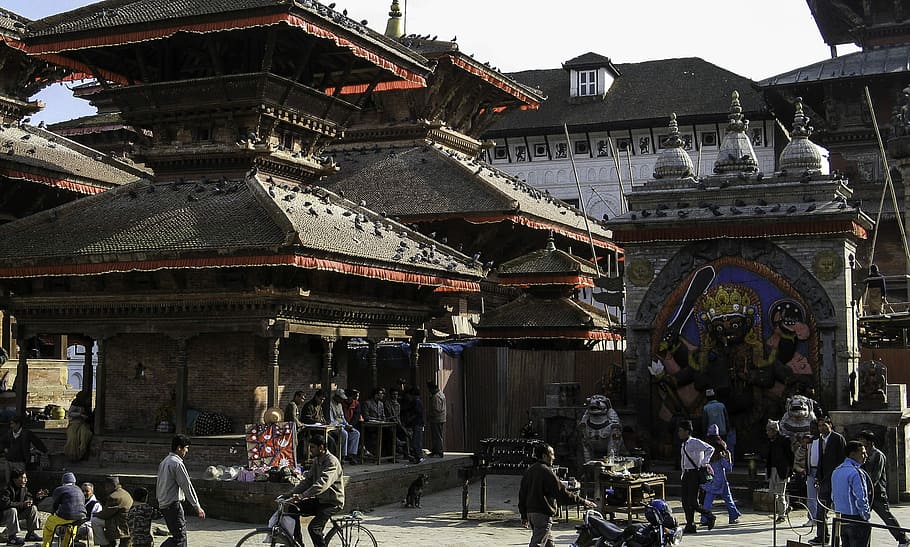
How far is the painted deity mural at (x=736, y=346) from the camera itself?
69.1ft

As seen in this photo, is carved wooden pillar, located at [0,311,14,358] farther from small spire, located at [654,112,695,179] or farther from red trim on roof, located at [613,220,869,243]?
small spire, located at [654,112,695,179]

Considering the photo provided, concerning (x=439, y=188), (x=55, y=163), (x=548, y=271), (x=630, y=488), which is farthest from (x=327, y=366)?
(x=439, y=188)

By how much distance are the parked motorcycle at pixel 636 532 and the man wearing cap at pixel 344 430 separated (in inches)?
326

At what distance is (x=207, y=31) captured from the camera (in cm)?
2202

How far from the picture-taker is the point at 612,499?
1708 cm

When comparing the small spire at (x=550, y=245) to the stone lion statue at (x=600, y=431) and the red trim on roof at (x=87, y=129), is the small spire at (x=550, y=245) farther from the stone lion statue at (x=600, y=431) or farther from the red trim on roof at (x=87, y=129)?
the red trim on roof at (x=87, y=129)

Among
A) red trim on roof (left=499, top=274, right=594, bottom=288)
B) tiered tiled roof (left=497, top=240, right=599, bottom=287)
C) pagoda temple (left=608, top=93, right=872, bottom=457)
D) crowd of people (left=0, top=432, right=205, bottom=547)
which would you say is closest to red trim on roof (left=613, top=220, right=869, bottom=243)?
pagoda temple (left=608, top=93, right=872, bottom=457)

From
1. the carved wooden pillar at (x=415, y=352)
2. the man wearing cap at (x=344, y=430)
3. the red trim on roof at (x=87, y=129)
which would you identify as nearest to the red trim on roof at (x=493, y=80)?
the carved wooden pillar at (x=415, y=352)

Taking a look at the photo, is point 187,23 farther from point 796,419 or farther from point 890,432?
point 890,432

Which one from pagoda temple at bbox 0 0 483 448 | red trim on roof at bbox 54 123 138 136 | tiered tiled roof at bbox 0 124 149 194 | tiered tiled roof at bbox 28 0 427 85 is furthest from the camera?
red trim on roof at bbox 54 123 138 136

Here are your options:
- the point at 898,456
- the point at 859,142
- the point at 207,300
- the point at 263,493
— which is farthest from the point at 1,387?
the point at 859,142

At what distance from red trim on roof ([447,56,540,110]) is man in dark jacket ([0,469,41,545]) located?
19.3m

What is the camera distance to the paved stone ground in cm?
1617

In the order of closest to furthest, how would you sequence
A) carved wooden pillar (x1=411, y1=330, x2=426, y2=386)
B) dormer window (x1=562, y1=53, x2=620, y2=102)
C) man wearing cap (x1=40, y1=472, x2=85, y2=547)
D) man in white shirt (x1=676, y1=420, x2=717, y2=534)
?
man wearing cap (x1=40, y1=472, x2=85, y2=547), man in white shirt (x1=676, y1=420, x2=717, y2=534), carved wooden pillar (x1=411, y1=330, x2=426, y2=386), dormer window (x1=562, y1=53, x2=620, y2=102)
